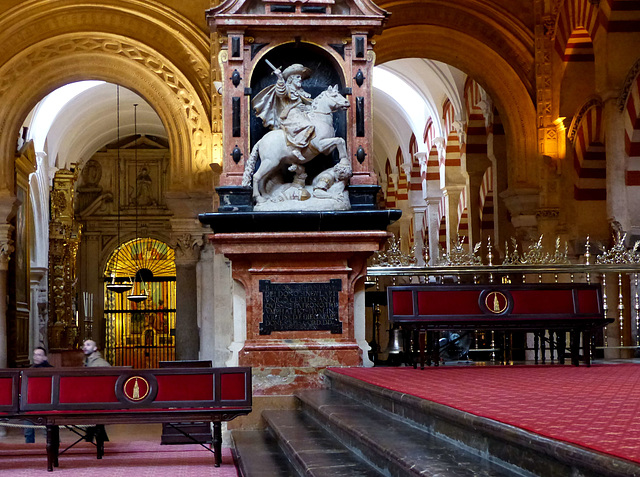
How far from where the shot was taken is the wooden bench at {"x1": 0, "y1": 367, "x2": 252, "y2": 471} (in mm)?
5855

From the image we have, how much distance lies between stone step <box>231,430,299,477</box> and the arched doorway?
21733 mm

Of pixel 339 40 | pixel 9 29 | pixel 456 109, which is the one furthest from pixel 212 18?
pixel 456 109

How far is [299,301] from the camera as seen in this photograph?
6820 mm

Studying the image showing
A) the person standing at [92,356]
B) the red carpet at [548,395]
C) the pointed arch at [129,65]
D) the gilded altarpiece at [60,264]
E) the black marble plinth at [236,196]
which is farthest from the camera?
the gilded altarpiece at [60,264]

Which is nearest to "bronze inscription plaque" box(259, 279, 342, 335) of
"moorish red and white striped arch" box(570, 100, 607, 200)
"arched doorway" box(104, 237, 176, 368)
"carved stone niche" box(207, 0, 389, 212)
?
"carved stone niche" box(207, 0, 389, 212)

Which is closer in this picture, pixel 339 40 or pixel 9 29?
pixel 339 40

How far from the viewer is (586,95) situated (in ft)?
41.1

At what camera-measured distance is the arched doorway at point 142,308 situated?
90.7ft

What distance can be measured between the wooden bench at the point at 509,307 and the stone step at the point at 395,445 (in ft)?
4.54

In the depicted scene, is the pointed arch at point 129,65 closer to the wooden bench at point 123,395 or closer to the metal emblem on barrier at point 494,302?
the metal emblem on barrier at point 494,302

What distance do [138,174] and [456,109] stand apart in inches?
532

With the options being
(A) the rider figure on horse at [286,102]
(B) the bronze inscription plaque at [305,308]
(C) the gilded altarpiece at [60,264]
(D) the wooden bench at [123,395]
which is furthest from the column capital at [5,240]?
(C) the gilded altarpiece at [60,264]

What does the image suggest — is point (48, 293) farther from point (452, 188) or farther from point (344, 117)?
point (344, 117)

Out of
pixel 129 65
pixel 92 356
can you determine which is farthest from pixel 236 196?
pixel 129 65
